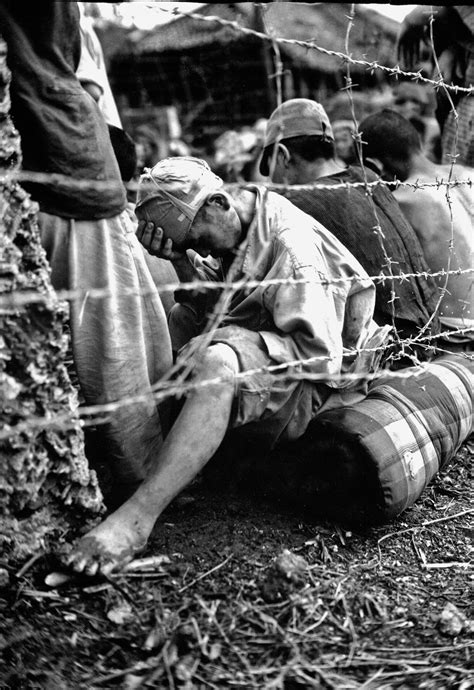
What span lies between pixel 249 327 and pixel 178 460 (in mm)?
600

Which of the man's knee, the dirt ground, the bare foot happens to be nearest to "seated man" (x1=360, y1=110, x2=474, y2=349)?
the dirt ground

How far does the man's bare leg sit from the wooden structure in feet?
17.4

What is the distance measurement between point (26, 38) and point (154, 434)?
1.22 m

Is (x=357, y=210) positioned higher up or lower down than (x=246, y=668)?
higher up

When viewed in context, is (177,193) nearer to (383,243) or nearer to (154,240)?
(154,240)

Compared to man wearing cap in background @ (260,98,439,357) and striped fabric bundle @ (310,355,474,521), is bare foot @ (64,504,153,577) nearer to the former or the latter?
striped fabric bundle @ (310,355,474,521)

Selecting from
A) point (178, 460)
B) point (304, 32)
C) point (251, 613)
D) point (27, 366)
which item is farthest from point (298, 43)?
point (304, 32)

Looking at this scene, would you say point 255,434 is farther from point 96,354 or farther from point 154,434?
point 96,354

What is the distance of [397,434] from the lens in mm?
2705

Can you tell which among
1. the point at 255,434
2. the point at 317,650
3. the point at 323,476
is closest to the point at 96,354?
the point at 255,434

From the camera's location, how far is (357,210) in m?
3.45

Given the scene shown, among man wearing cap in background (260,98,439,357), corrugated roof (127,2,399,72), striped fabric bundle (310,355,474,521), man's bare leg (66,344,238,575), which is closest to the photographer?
man's bare leg (66,344,238,575)

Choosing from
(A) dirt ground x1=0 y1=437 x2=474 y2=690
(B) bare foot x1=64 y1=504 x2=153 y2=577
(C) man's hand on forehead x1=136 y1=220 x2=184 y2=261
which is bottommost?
(A) dirt ground x1=0 y1=437 x2=474 y2=690

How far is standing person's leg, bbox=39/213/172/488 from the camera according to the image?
2.28 m
